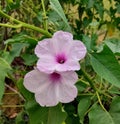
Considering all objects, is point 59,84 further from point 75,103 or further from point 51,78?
point 75,103

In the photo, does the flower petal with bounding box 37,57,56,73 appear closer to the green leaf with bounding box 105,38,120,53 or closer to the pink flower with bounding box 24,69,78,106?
the pink flower with bounding box 24,69,78,106

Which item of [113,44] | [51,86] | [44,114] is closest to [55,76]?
[51,86]

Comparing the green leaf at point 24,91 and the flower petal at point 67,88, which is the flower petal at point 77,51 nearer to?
the flower petal at point 67,88

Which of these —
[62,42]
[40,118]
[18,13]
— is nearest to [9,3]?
[62,42]

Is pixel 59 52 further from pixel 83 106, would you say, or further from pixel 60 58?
pixel 83 106

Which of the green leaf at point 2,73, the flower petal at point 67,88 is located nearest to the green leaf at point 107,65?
the flower petal at point 67,88
